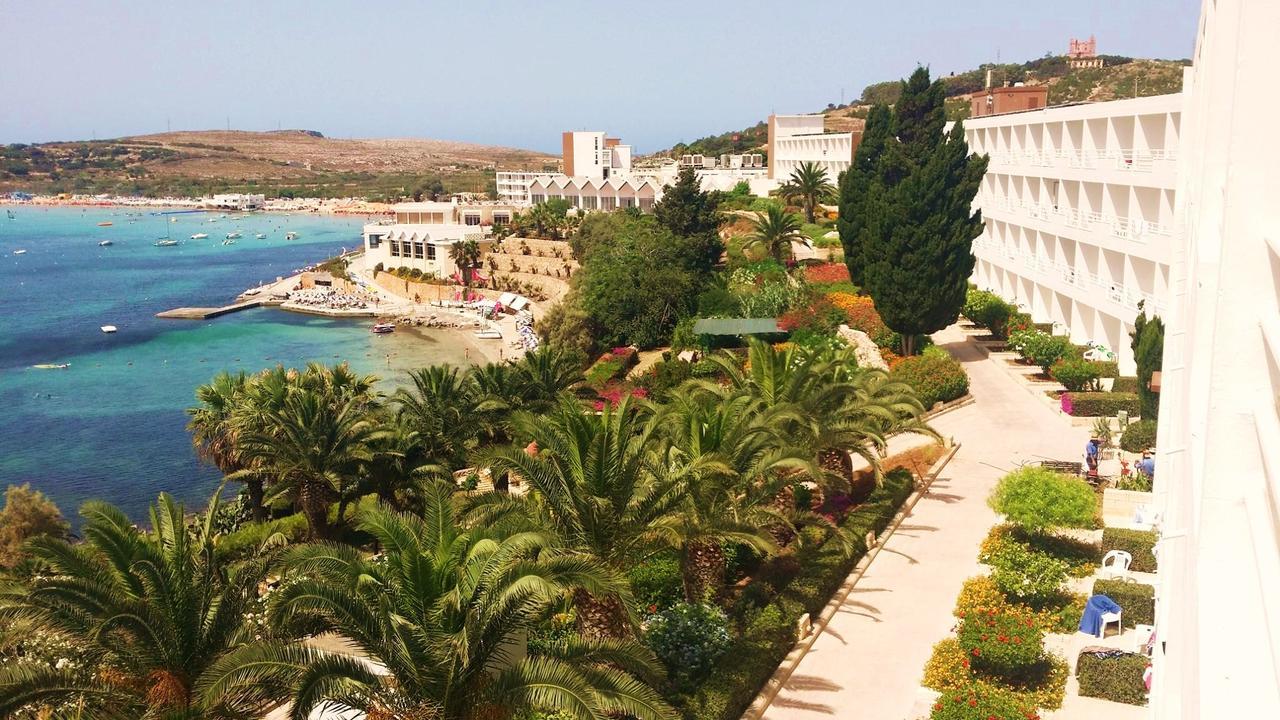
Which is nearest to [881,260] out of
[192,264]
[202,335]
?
[202,335]

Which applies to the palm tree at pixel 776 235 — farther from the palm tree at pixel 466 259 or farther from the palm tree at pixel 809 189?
the palm tree at pixel 466 259

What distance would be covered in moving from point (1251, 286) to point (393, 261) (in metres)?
82.3

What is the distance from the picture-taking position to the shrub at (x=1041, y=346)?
101 ft

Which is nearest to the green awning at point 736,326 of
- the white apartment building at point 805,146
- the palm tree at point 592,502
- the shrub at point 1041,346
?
the shrub at point 1041,346

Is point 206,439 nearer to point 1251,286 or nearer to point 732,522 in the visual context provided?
point 732,522

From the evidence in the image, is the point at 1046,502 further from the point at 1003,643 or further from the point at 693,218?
the point at 693,218

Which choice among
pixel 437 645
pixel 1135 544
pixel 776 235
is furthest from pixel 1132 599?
pixel 776 235

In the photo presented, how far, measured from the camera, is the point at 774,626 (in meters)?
15.4

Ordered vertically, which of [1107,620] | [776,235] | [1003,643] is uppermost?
[776,235]

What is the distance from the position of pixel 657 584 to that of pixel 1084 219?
22.3 metres

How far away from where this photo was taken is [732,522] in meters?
15.4

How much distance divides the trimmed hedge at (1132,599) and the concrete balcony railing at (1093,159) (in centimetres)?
1519

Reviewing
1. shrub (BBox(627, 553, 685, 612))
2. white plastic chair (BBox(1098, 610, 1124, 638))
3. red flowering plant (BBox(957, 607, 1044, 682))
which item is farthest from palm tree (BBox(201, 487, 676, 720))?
white plastic chair (BBox(1098, 610, 1124, 638))

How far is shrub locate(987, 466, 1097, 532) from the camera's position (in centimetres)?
1725
